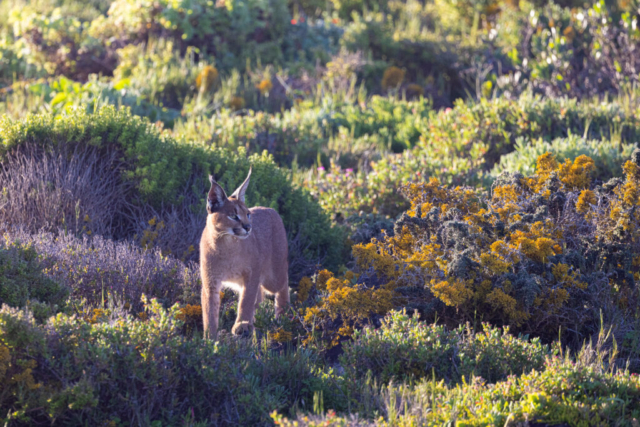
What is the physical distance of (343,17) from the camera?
19500 millimetres

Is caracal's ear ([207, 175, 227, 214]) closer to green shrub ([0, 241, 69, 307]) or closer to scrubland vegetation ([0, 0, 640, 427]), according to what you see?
scrubland vegetation ([0, 0, 640, 427])

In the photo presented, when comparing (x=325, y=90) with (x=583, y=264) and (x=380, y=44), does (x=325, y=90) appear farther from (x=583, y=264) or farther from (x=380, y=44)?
(x=583, y=264)

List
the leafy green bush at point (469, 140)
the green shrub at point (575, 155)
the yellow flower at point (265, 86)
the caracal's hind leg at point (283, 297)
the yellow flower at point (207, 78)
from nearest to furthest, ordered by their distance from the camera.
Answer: the caracal's hind leg at point (283, 297) < the green shrub at point (575, 155) < the leafy green bush at point (469, 140) < the yellow flower at point (207, 78) < the yellow flower at point (265, 86)

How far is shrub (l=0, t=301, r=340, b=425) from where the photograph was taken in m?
3.70

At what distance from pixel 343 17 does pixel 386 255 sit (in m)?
15.3

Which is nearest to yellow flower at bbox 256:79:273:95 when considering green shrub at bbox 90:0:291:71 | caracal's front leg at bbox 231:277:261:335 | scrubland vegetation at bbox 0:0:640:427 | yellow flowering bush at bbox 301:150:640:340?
scrubland vegetation at bbox 0:0:640:427

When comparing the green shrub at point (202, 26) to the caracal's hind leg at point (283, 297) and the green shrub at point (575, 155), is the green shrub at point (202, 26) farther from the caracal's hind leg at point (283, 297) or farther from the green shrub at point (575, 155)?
the caracal's hind leg at point (283, 297)

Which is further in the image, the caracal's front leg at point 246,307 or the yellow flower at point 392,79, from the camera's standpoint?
the yellow flower at point 392,79

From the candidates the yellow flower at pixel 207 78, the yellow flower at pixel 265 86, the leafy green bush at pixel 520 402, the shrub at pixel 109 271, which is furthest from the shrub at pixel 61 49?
the leafy green bush at pixel 520 402

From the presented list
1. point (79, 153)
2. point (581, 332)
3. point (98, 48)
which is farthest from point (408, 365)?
point (98, 48)

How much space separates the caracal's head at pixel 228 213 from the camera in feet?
15.1

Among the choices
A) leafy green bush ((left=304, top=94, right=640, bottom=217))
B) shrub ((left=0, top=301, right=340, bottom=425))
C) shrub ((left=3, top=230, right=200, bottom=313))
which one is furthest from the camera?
leafy green bush ((left=304, top=94, right=640, bottom=217))

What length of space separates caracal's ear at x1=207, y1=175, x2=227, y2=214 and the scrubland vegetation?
32.7 inches

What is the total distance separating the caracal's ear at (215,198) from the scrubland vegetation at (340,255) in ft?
2.73
